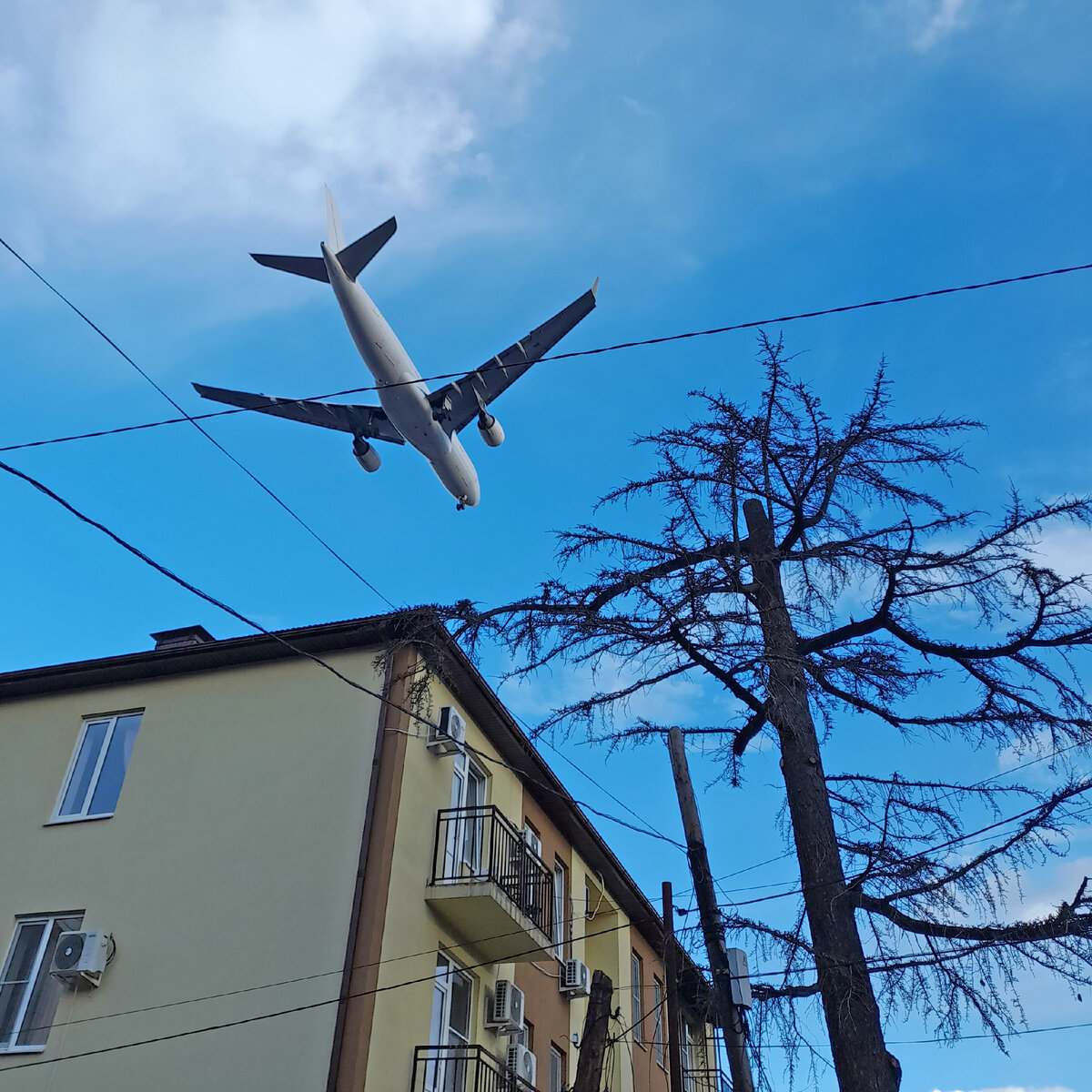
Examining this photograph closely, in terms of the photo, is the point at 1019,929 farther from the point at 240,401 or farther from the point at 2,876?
the point at 240,401

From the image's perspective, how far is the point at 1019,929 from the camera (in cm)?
741

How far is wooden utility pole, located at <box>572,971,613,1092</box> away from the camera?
9078mm

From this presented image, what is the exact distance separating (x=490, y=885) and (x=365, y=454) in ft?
35.0

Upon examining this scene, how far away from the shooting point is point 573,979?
17.5m

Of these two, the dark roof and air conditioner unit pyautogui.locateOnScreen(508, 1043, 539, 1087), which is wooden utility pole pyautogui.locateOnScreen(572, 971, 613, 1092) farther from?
air conditioner unit pyautogui.locateOnScreen(508, 1043, 539, 1087)

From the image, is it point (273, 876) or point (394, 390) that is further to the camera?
point (394, 390)

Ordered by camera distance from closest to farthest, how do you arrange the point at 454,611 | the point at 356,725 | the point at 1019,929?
the point at 1019,929 → the point at 454,611 → the point at 356,725

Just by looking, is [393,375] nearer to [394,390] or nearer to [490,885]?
[394,390]

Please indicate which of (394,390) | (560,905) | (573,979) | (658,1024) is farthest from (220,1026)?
(658,1024)

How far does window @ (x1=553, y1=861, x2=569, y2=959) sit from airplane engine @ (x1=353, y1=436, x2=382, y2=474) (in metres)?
8.75

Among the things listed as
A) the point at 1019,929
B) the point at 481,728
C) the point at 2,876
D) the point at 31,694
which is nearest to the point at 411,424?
the point at 481,728

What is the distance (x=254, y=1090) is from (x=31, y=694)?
25.0 feet

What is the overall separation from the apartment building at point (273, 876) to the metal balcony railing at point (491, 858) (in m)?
0.05

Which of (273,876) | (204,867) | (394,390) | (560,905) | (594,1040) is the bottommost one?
(594,1040)
